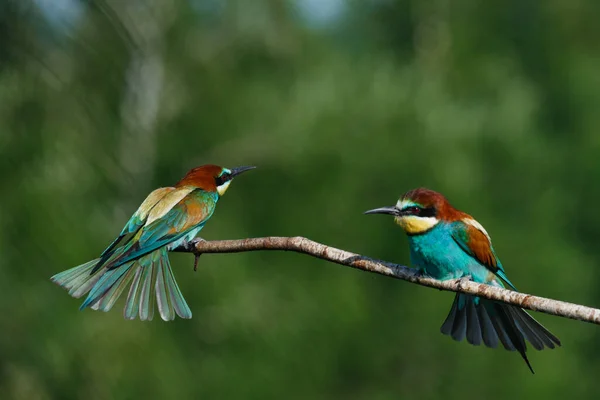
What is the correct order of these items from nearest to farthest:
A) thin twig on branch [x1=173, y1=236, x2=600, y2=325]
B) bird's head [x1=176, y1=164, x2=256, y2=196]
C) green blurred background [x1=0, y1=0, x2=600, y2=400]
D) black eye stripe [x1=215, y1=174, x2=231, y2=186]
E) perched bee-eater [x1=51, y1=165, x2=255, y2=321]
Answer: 1. thin twig on branch [x1=173, y1=236, x2=600, y2=325]
2. perched bee-eater [x1=51, y1=165, x2=255, y2=321]
3. bird's head [x1=176, y1=164, x2=256, y2=196]
4. black eye stripe [x1=215, y1=174, x2=231, y2=186]
5. green blurred background [x1=0, y1=0, x2=600, y2=400]

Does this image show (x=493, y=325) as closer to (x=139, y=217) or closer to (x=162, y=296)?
(x=162, y=296)

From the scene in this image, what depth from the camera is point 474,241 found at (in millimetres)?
3441

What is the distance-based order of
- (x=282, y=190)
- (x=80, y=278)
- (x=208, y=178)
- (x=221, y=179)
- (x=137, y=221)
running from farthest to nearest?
(x=282, y=190)
(x=221, y=179)
(x=208, y=178)
(x=137, y=221)
(x=80, y=278)

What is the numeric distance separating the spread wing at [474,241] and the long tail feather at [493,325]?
5.3 inches

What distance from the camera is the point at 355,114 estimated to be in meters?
11.6

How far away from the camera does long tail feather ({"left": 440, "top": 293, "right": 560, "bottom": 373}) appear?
10.3 feet

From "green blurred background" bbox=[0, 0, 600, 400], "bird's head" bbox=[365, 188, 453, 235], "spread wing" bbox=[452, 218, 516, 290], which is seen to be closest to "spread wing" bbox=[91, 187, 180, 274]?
"bird's head" bbox=[365, 188, 453, 235]

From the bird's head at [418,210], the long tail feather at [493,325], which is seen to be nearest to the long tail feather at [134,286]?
the bird's head at [418,210]

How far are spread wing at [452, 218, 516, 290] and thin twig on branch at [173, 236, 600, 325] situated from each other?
1.52 ft

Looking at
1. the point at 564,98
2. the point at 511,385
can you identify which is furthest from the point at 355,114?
the point at 564,98

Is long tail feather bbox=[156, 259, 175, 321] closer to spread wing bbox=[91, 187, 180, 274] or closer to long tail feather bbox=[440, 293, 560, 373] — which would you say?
spread wing bbox=[91, 187, 180, 274]

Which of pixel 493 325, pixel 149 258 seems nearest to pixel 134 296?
pixel 149 258

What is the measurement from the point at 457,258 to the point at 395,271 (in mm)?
632

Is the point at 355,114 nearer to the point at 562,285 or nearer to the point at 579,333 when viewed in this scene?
the point at 562,285
